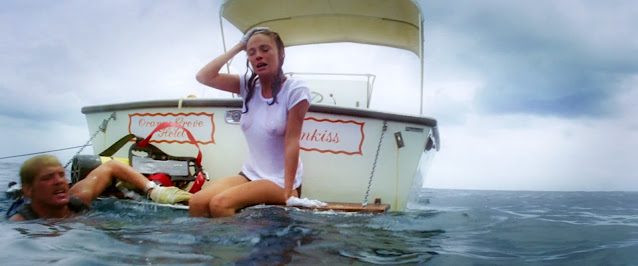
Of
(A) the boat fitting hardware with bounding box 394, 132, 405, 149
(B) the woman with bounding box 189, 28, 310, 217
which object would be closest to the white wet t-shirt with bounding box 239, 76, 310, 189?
(B) the woman with bounding box 189, 28, 310, 217

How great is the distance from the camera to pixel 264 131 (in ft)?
8.34

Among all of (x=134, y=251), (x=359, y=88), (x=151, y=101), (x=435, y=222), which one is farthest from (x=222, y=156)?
(x=359, y=88)

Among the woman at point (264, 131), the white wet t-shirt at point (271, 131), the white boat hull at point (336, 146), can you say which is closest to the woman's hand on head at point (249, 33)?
the woman at point (264, 131)

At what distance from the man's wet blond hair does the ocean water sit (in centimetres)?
23

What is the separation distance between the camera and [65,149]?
3.98 m

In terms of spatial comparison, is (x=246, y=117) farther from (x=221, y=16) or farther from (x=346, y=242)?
(x=221, y=16)

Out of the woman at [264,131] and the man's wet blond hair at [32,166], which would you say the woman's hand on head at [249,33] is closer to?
the woman at [264,131]

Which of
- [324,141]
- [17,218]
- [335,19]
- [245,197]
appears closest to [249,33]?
[245,197]

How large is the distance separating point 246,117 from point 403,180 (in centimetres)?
176

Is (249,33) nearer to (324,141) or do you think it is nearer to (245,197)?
(245,197)

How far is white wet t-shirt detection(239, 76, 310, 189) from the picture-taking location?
252 cm

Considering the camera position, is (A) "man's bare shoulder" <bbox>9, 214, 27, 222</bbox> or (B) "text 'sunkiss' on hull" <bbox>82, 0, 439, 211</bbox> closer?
(A) "man's bare shoulder" <bbox>9, 214, 27, 222</bbox>

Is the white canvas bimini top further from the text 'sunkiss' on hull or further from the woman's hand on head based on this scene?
the woman's hand on head

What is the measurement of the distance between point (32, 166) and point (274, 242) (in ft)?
4.52
